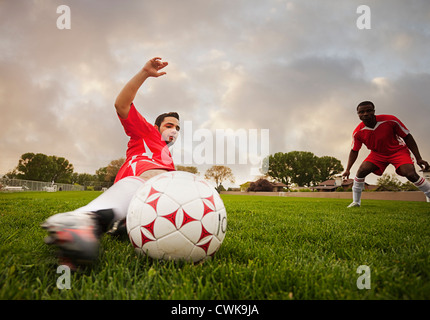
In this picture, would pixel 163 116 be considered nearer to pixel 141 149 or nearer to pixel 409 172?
pixel 141 149

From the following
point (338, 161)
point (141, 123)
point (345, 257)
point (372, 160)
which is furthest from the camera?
point (338, 161)

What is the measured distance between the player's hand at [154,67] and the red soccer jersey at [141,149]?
455 millimetres

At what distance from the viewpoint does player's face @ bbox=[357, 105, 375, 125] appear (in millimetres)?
7203

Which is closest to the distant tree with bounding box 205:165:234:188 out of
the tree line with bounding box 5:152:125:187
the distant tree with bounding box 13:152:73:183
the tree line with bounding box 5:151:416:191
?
the tree line with bounding box 5:151:416:191

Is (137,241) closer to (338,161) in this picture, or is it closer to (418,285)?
(418,285)

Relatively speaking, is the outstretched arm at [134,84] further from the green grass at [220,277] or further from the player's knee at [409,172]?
the player's knee at [409,172]

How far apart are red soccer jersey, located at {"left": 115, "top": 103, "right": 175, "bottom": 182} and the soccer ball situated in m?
0.83

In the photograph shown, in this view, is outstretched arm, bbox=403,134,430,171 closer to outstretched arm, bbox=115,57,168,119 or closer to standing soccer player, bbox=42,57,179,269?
standing soccer player, bbox=42,57,179,269

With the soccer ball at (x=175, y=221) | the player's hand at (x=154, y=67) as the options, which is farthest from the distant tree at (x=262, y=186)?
the soccer ball at (x=175, y=221)

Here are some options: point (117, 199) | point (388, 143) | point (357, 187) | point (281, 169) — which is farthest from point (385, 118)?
point (281, 169)

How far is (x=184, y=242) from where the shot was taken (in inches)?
70.1

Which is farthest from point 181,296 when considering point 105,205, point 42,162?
point 42,162
